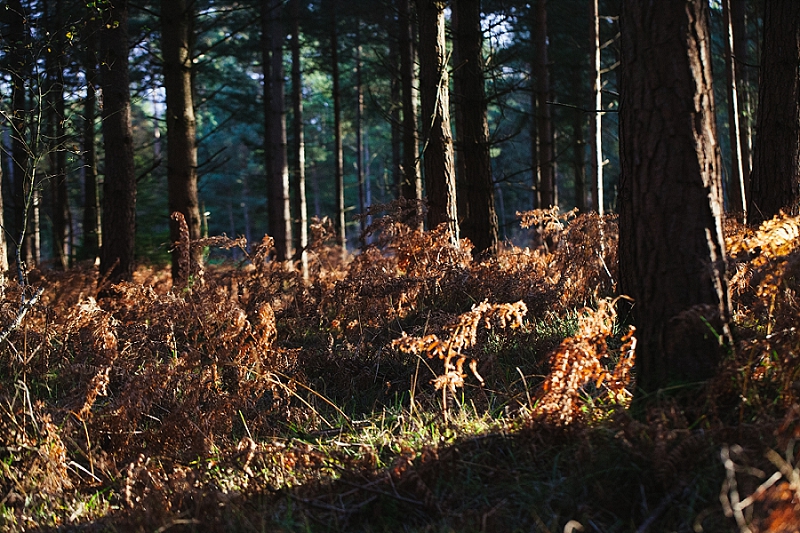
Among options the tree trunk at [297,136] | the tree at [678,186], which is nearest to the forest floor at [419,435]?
the tree at [678,186]

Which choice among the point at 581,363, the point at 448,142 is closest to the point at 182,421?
the point at 581,363

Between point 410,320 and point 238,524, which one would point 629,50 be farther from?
point 410,320

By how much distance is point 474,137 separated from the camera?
9477mm

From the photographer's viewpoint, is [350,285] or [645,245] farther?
[350,285]

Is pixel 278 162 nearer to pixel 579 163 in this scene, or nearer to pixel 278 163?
pixel 278 163

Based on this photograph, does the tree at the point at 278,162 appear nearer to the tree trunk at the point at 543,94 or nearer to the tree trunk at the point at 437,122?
the tree trunk at the point at 543,94

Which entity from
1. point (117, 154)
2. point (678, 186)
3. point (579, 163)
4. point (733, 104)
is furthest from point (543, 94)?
point (678, 186)

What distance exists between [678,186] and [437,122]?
5362 mm

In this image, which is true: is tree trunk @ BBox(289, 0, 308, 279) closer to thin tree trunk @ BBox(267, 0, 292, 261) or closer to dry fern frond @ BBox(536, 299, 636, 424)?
thin tree trunk @ BBox(267, 0, 292, 261)

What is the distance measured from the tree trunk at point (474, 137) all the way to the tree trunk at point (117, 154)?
14.5 feet

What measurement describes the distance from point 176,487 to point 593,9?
398 inches

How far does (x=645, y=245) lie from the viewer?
3430mm

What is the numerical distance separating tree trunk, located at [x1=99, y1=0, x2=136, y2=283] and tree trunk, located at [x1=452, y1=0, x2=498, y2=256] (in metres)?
4.43

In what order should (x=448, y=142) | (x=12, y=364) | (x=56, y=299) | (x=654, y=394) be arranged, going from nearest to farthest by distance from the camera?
(x=654, y=394), (x=12, y=364), (x=448, y=142), (x=56, y=299)
